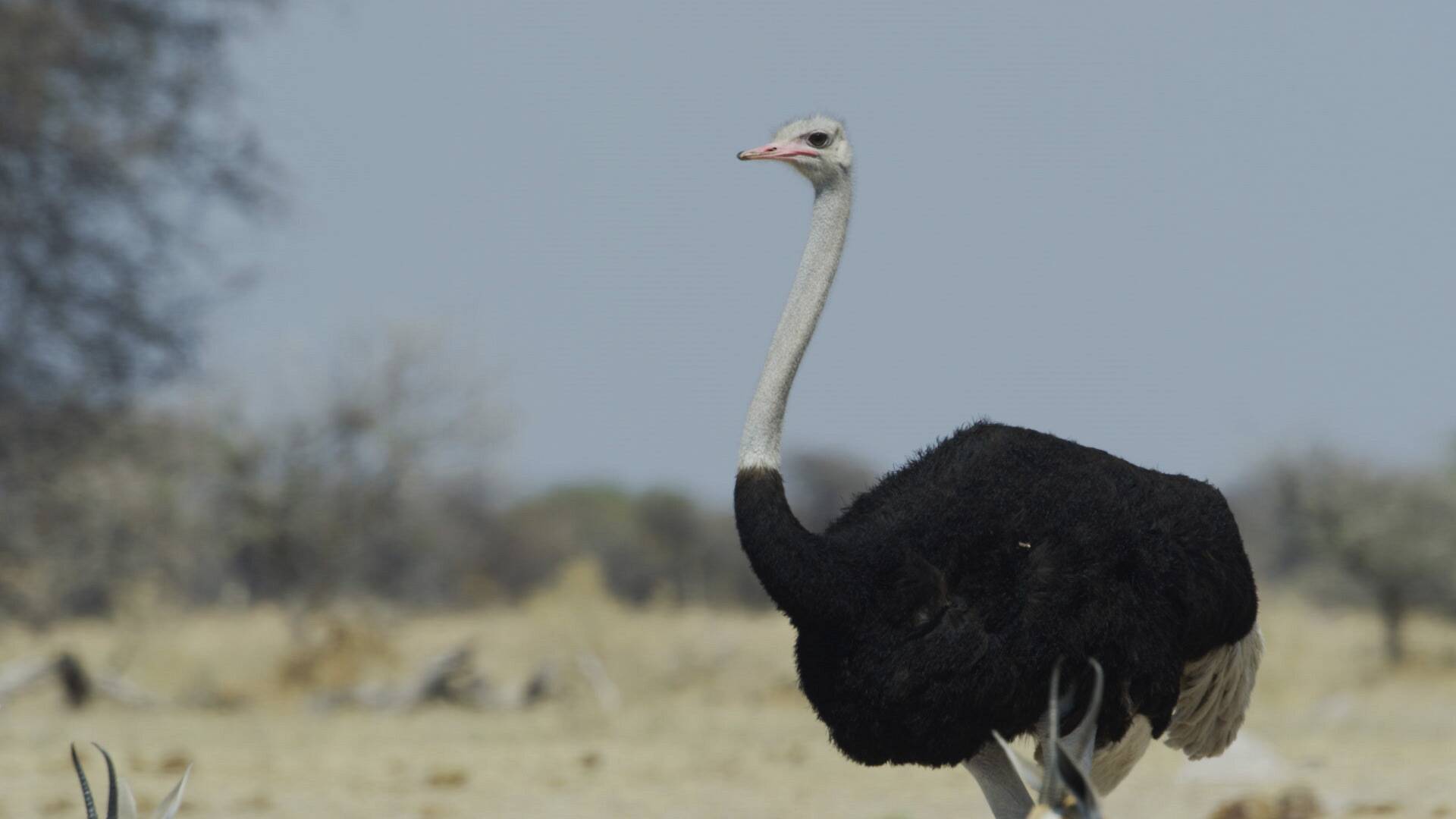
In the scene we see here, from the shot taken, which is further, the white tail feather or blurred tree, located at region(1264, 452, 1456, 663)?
blurred tree, located at region(1264, 452, 1456, 663)

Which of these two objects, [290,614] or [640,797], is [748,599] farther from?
[640,797]

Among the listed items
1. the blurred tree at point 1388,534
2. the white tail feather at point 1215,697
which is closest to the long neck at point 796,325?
the white tail feather at point 1215,697

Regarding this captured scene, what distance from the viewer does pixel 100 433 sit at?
13758 mm

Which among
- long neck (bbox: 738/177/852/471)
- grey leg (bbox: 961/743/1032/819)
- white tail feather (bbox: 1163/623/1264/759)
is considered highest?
long neck (bbox: 738/177/852/471)

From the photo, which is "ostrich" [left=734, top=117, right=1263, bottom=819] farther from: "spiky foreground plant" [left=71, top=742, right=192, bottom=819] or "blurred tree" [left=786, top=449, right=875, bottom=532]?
"blurred tree" [left=786, top=449, right=875, bottom=532]

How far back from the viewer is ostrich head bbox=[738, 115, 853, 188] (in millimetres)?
4391

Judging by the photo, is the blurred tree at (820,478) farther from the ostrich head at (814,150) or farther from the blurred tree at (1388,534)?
the ostrich head at (814,150)

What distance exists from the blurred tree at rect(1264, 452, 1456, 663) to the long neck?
42.5 ft

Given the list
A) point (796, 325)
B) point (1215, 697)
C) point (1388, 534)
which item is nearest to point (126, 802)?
point (796, 325)

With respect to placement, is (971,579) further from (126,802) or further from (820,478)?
(820,478)

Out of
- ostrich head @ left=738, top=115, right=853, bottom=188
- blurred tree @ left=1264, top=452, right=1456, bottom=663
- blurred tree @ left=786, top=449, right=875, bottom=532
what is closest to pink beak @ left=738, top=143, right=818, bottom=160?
ostrich head @ left=738, top=115, right=853, bottom=188

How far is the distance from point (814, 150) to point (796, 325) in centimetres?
46

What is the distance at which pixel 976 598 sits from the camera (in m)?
4.02

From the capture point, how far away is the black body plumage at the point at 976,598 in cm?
395
